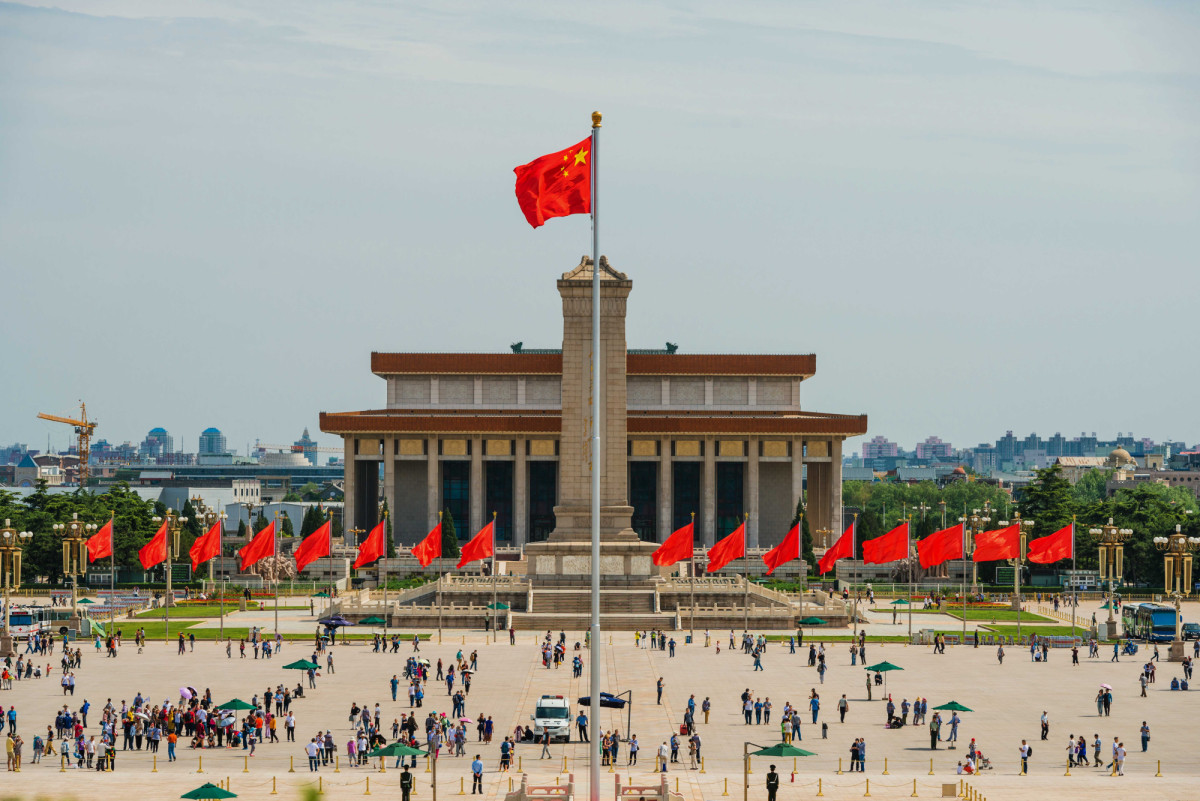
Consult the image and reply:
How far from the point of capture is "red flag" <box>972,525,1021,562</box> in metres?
81.1

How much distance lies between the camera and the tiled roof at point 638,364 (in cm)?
15488

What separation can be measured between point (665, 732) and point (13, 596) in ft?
229

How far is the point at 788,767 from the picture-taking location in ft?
168

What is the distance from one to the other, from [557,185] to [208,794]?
60.7 ft

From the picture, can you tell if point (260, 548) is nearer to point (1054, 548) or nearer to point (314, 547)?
point (314, 547)

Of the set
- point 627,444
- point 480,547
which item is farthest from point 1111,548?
point 627,444

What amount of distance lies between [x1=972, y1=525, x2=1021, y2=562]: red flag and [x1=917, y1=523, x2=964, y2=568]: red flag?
1.13 metres

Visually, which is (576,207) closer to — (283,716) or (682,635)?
(283,716)

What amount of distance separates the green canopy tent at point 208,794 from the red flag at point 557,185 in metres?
17.3

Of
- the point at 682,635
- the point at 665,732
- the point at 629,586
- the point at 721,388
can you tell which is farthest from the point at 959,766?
the point at 721,388

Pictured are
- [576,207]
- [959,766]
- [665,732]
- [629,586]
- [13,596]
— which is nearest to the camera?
[576,207]

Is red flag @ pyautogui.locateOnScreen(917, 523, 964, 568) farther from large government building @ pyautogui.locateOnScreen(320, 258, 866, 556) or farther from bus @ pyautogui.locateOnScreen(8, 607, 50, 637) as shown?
large government building @ pyautogui.locateOnScreen(320, 258, 866, 556)

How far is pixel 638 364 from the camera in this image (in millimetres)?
154625

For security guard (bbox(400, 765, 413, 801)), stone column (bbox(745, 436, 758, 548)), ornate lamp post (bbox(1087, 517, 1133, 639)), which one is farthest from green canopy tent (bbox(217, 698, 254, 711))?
stone column (bbox(745, 436, 758, 548))
